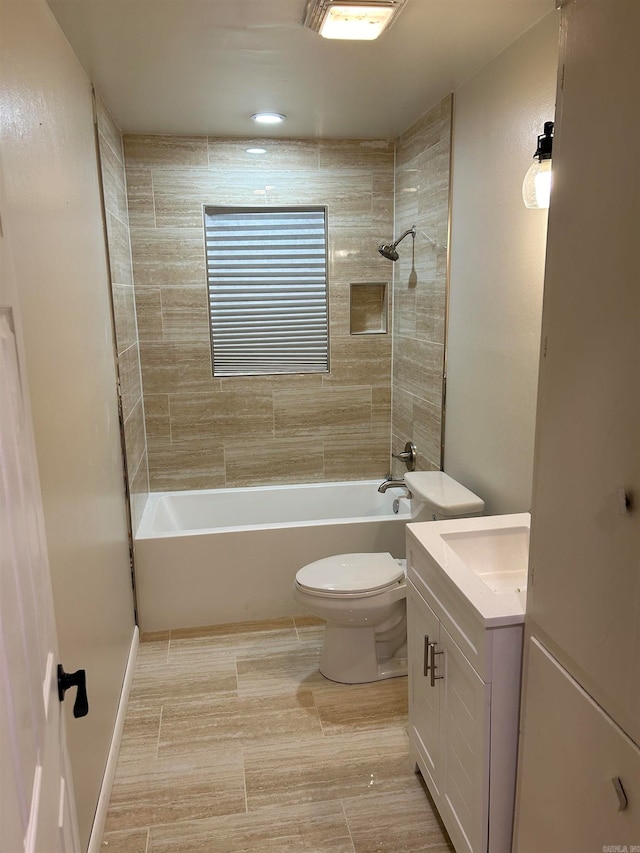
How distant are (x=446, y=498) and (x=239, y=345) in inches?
67.8

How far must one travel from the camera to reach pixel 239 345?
3.76m

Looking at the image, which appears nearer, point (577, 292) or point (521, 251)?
point (577, 292)

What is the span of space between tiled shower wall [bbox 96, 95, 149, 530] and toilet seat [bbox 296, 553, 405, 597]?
0.97 metres

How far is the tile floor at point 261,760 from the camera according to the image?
192 cm

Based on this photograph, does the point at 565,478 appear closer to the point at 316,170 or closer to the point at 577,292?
the point at 577,292

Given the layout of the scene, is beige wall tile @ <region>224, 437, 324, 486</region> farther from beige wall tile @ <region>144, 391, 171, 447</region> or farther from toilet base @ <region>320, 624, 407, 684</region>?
toilet base @ <region>320, 624, 407, 684</region>

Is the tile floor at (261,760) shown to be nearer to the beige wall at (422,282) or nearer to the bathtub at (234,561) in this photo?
the bathtub at (234,561)

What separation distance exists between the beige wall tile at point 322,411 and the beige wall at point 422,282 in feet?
0.78

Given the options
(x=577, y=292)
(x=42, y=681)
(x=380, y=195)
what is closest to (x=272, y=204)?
(x=380, y=195)

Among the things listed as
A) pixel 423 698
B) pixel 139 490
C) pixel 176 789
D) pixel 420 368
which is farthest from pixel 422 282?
pixel 176 789

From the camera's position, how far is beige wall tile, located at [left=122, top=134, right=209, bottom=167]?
11.1 ft

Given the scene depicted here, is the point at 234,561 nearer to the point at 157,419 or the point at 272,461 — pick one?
the point at 272,461

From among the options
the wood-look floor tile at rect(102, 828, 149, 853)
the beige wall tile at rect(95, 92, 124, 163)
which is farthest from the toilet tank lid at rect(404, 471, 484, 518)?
the beige wall tile at rect(95, 92, 124, 163)

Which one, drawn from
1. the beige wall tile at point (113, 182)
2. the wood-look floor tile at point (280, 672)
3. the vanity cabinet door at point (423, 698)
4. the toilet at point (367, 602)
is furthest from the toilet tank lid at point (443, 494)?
the beige wall tile at point (113, 182)
